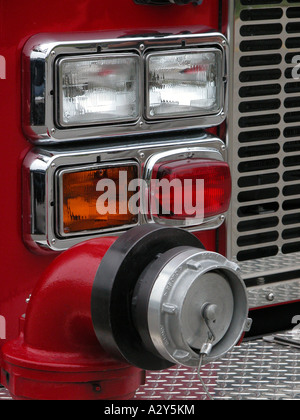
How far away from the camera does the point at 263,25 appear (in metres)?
2.86

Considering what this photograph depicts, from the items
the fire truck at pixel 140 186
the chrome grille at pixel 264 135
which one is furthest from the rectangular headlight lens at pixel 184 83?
the chrome grille at pixel 264 135

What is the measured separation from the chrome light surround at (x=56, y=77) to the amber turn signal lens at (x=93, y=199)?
0.29ft

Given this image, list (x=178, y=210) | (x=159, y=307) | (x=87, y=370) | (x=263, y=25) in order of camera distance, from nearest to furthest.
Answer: (x=159, y=307), (x=87, y=370), (x=178, y=210), (x=263, y=25)

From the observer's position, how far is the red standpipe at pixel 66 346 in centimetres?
225

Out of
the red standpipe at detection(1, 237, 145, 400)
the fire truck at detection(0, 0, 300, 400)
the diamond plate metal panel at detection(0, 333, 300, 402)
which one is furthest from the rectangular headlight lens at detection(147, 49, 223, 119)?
the diamond plate metal panel at detection(0, 333, 300, 402)

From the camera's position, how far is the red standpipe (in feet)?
7.38

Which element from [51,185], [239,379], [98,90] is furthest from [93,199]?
[239,379]

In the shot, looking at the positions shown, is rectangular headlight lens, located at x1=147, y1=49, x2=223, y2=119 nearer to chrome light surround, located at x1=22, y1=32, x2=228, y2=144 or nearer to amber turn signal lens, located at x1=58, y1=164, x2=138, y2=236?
chrome light surround, located at x1=22, y1=32, x2=228, y2=144

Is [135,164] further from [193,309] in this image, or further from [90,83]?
[193,309]

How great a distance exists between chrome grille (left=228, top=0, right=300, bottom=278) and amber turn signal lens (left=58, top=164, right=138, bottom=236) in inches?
16.0

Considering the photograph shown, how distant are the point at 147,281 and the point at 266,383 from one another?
2.18 ft

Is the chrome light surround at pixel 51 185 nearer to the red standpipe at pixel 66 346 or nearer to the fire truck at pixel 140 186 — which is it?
the fire truck at pixel 140 186

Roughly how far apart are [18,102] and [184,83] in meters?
0.46

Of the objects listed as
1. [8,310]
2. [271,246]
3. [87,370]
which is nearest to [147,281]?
[87,370]
